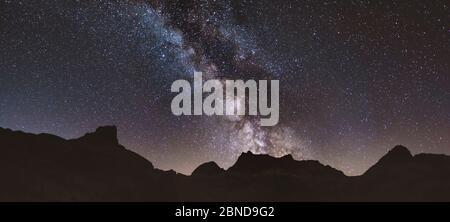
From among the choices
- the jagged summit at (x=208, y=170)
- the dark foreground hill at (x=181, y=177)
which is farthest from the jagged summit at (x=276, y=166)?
the jagged summit at (x=208, y=170)

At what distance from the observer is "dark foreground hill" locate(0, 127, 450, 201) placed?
241ft

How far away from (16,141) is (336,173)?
110 meters

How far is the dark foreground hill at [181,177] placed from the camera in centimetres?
7344

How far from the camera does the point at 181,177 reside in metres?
125

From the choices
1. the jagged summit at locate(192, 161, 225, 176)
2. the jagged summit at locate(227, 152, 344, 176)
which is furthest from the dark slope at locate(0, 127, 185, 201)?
the jagged summit at locate(227, 152, 344, 176)

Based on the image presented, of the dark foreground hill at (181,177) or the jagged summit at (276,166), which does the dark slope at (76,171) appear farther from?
the jagged summit at (276,166)

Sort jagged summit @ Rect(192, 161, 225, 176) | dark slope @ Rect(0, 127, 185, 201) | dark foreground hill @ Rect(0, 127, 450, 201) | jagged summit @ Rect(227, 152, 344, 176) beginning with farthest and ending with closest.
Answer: jagged summit @ Rect(227, 152, 344, 176), jagged summit @ Rect(192, 161, 225, 176), dark foreground hill @ Rect(0, 127, 450, 201), dark slope @ Rect(0, 127, 185, 201)

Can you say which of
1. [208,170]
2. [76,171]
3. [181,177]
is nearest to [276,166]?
[208,170]

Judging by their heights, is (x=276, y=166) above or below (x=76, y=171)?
above

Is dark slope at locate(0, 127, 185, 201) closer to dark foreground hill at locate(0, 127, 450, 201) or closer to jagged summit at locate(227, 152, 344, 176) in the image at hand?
dark foreground hill at locate(0, 127, 450, 201)

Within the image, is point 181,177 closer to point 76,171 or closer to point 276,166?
point 76,171

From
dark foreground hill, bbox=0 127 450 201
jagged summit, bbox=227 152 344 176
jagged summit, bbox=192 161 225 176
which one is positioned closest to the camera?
dark foreground hill, bbox=0 127 450 201
